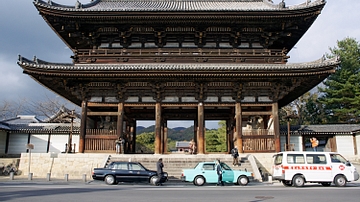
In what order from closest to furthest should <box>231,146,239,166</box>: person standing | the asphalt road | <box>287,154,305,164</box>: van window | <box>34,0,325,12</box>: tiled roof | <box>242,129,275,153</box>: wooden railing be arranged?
the asphalt road → <box>287,154,305,164</box>: van window → <box>231,146,239,166</box>: person standing → <box>242,129,275,153</box>: wooden railing → <box>34,0,325,12</box>: tiled roof

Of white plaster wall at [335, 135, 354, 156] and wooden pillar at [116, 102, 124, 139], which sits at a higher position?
wooden pillar at [116, 102, 124, 139]

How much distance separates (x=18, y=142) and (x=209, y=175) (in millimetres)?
20457

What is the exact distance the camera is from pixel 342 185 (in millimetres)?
15938

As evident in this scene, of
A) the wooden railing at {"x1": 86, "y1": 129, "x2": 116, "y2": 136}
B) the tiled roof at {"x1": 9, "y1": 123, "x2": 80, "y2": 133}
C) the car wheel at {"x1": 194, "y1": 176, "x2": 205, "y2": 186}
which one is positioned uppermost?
the tiled roof at {"x1": 9, "y1": 123, "x2": 80, "y2": 133}

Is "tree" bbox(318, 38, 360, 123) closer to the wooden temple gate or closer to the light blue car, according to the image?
the wooden temple gate

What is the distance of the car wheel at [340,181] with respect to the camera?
16.0 meters

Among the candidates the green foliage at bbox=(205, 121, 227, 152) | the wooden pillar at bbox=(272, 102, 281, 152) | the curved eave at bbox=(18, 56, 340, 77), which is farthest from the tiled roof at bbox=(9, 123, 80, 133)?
the green foliage at bbox=(205, 121, 227, 152)

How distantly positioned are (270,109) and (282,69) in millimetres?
4372

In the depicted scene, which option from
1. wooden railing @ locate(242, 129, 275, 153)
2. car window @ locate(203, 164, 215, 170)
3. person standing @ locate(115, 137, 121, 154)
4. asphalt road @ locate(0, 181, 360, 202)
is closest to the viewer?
asphalt road @ locate(0, 181, 360, 202)

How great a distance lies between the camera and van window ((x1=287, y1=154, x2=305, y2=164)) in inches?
639

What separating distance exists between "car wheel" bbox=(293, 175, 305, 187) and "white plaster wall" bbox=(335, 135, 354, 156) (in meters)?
14.9

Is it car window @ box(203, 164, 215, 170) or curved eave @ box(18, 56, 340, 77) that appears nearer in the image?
car window @ box(203, 164, 215, 170)

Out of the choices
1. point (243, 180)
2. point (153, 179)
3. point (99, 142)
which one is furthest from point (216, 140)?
point (153, 179)

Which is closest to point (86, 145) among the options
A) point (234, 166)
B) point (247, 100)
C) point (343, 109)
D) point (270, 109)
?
point (234, 166)
